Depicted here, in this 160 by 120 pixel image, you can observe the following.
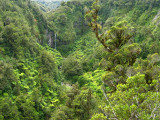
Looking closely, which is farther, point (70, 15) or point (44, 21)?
point (70, 15)

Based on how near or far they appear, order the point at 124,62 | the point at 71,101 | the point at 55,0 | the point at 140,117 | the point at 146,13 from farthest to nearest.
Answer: the point at 55,0, the point at 146,13, the point at 71,101, the point at 124,62, the point at 140,117

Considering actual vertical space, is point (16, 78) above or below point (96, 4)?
below

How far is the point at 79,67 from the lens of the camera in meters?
30.1

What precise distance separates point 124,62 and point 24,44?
65.5ft

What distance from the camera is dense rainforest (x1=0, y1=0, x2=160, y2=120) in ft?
15.8

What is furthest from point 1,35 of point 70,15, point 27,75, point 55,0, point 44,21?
point 55,0

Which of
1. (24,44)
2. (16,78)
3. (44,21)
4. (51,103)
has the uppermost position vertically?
(44,21)

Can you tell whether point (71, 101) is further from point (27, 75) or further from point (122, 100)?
point (122, 100)

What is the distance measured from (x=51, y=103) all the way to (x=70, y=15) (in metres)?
39.0

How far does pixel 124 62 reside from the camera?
8344 millimetres

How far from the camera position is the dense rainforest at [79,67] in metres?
4.82

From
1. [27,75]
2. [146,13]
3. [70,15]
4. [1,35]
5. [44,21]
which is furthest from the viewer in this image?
[70,15]

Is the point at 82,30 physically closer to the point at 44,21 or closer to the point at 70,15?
the point at 70,15

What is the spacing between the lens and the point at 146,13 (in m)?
37.5
